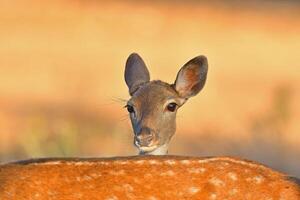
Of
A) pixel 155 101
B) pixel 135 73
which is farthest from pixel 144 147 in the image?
pixel 135 73

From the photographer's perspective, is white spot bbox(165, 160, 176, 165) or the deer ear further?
the deer ear

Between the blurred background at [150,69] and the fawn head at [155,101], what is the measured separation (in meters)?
0.40

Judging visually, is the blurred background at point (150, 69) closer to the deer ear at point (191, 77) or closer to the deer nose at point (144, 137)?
the deer ear at point (191, 77)

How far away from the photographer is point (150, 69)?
912 inches

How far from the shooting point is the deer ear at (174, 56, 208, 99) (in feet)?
37.6

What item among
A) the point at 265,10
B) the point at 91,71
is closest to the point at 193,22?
the point at 265,10

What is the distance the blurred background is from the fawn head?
398 millimetres

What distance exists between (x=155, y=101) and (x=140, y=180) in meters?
3.73

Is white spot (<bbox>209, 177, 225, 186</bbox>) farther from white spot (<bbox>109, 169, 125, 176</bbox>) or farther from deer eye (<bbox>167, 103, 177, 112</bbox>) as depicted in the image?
deer eye (<bbox>167, 103, 177, 112</bbox>)

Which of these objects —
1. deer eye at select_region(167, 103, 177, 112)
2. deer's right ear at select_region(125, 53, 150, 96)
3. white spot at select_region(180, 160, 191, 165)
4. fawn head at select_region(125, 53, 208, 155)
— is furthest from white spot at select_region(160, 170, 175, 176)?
deer's right ear at select_region(125, 53, 150, 96)

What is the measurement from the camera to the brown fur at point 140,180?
7.29m

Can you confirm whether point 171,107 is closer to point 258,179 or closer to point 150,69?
point 258,179

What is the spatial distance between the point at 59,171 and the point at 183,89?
13.7 feet

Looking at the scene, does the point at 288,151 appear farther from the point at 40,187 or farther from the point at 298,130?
the point at 40,187
